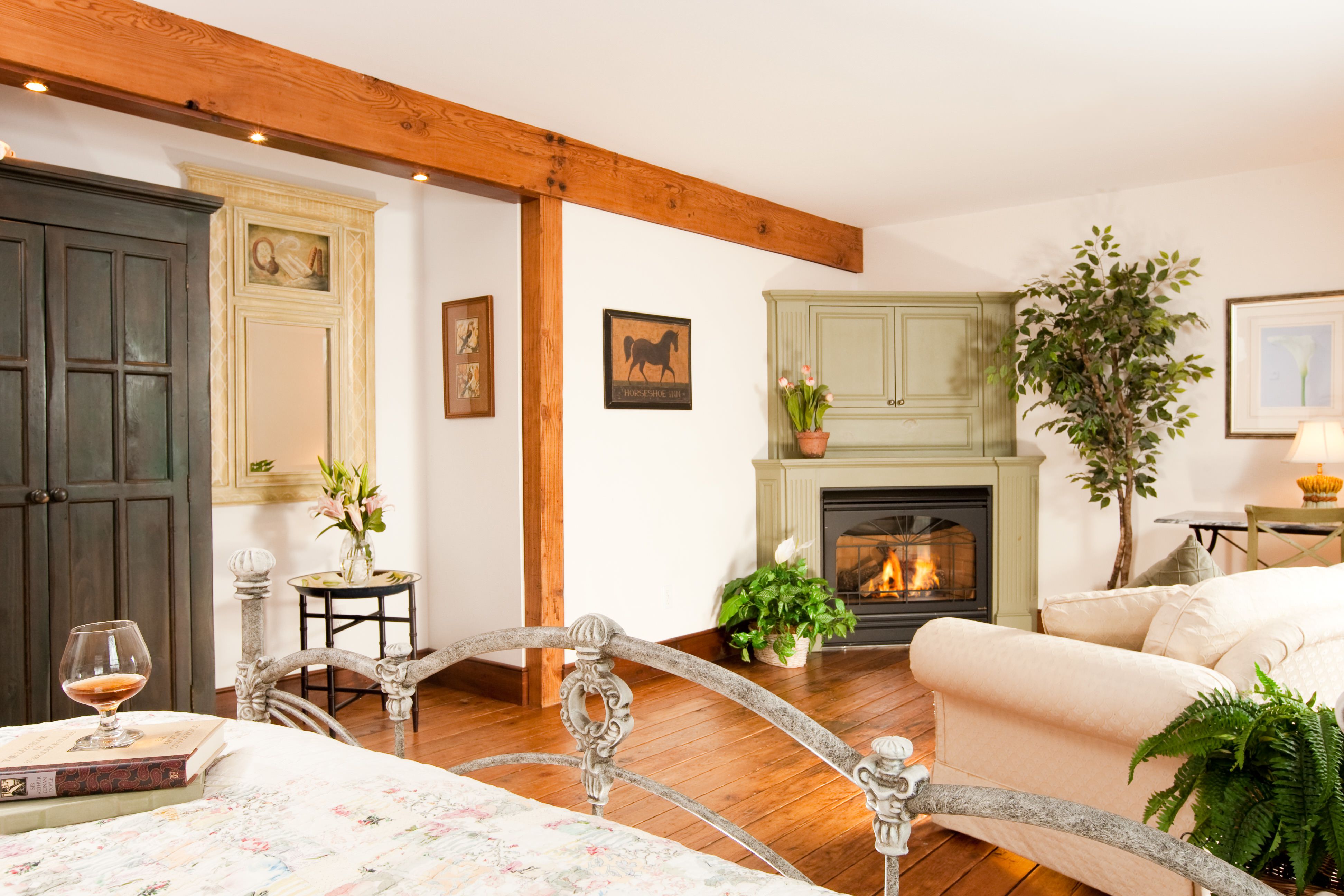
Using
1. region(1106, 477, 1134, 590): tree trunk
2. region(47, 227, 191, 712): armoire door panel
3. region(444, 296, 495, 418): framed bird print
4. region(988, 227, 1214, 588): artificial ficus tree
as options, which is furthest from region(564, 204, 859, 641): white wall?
region(1106, 477, 1134, 590): tree trunk

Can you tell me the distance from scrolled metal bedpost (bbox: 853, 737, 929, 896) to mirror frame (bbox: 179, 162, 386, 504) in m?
3.42

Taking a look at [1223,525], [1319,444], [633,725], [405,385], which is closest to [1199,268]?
[1319,444]

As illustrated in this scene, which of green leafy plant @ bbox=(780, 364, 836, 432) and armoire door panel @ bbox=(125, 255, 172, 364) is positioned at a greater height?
armoire door panel @ bbox=(125, 255, 172, 364)

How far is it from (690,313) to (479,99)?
1.66 meters

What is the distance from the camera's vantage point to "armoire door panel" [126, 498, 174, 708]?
121 inches

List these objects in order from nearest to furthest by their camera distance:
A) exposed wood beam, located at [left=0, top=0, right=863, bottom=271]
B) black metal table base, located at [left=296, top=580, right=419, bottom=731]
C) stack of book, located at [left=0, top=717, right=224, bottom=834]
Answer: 1. stack of book, located at [left=0, top=717, right=224, bottom=834]
2. exposed wood beam, located at [left=0, top=0, right=863, bottom=271]
3. black metal table base, located at [left=296, top=580, right=419, bottom=731]

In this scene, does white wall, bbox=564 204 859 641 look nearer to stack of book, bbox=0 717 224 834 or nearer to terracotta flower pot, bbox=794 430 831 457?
terracotta flower pot, bbox=794 430 831 457

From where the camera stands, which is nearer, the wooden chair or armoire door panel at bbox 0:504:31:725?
armoire door panel at bbox 0:504:31:725

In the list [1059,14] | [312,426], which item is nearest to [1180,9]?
[1059,14]

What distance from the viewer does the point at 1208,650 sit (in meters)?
2.26

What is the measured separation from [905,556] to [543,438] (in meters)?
2.46

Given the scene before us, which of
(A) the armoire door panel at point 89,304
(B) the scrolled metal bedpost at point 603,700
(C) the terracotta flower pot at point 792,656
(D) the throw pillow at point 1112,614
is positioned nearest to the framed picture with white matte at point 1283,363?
(C) the terracotta flower pot at point 792,656

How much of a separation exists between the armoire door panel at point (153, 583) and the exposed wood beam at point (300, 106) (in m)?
1.30

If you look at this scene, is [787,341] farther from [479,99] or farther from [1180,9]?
[1180,9]
